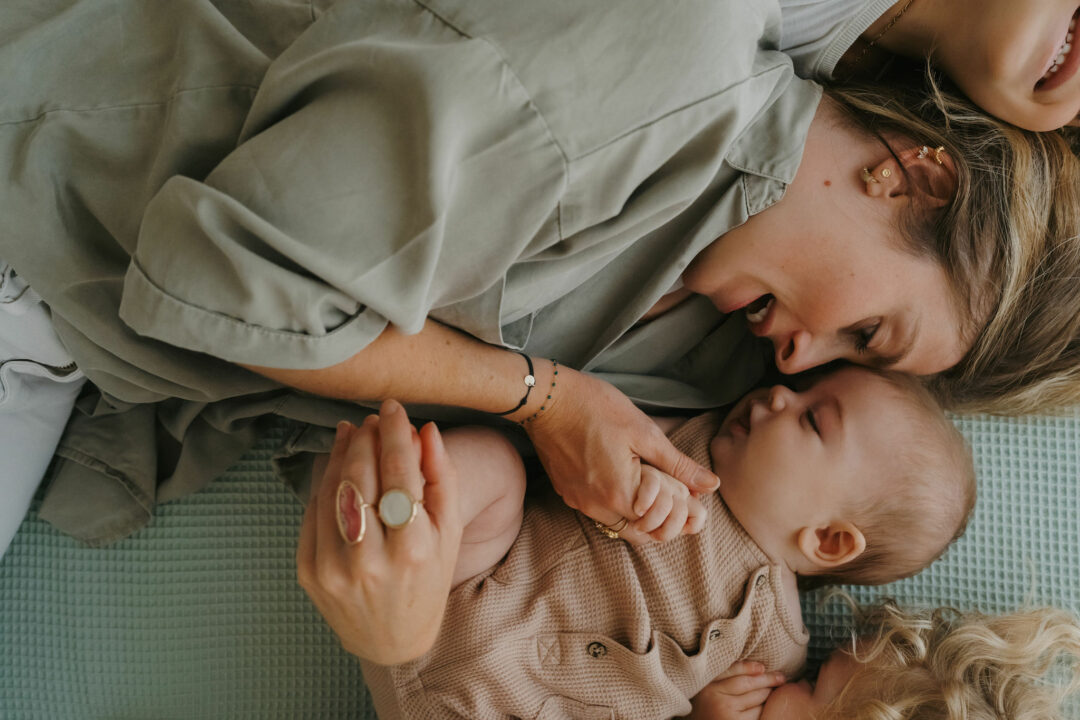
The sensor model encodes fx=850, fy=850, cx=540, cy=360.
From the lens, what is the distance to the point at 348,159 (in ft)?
2.70

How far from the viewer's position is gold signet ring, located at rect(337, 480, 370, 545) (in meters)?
0.88

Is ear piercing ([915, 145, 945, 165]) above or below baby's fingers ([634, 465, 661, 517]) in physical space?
above

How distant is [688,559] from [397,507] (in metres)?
0.57

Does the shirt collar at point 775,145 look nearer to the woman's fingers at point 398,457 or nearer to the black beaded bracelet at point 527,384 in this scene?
the black beaded bracelet at point 527,384

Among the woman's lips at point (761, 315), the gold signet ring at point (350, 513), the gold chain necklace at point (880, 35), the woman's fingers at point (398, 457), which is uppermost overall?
the gold chain necklace at point (880, 35)

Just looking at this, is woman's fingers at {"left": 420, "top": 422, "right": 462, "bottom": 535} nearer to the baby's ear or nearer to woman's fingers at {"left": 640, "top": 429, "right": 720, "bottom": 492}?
woman's fingers at {"left": 640, "top": 429, "right": 720, "bottom": 492}

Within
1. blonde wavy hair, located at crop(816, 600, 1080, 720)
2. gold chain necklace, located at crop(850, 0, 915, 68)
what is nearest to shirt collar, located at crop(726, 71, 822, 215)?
gold chain necklace, located at crop(850, 0, 915, 68)

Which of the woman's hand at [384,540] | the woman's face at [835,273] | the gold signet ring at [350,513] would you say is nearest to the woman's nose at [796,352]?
the woman's face at [835,273]

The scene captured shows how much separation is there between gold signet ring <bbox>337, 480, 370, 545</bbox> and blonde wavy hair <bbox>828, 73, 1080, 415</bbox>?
2.52ft

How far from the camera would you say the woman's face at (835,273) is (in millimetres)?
1106

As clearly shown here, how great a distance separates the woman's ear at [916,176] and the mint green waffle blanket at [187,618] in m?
0.74

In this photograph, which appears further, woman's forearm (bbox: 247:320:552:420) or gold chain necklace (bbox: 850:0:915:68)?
gold chain necklace (bbox: 850:0:915:68)

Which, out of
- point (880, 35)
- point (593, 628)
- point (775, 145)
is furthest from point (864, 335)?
point (593, 628)

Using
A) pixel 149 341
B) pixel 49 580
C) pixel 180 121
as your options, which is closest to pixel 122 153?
pixel 180 121
